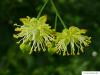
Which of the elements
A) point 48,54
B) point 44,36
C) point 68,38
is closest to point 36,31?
point 44,36

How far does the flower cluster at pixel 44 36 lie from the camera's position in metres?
2.99

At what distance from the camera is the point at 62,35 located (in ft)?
10.1

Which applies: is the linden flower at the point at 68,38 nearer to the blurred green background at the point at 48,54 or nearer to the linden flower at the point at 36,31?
the linden flower at the point at 36,31

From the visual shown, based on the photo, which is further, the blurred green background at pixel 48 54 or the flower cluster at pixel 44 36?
the blurred green background at pixel 48 54

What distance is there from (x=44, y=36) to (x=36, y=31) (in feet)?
0.21

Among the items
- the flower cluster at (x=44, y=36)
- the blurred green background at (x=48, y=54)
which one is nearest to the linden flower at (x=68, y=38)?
the flower cluster at (x=44, y=36)

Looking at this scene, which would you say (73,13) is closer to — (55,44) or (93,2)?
(93,2)

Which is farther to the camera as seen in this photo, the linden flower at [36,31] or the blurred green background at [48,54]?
the blurred green background at [48,54]

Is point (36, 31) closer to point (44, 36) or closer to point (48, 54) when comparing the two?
point (44, 36)

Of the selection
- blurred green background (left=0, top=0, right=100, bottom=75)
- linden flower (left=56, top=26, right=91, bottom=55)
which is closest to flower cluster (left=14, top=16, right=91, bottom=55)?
linden flower (left=56, top=26, right=91, bottom=55)

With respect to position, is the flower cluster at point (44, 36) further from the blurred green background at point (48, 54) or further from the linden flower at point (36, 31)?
the blurred green background at point (48, 54)

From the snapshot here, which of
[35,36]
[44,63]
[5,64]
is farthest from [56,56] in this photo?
[35,36]

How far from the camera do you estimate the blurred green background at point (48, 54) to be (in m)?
4.98

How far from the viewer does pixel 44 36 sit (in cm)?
305
